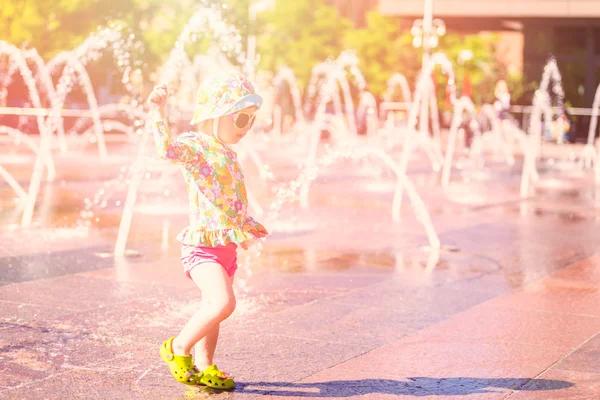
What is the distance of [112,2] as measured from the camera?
37719 millimetres

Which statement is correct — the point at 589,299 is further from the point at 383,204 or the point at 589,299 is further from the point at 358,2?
the point at 358,2

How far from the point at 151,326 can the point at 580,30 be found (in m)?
47.4

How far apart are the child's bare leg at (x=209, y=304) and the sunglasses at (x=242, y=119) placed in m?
0.66

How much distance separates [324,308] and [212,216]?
7.23 ft

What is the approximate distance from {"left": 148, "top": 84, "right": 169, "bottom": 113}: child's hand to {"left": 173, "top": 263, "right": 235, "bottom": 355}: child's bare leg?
75 cm

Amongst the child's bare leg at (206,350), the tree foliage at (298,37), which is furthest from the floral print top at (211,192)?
the tree foliage at (298,37)

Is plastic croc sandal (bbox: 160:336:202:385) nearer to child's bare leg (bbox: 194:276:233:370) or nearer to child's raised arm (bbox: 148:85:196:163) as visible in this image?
child's bare leg (bbox: 194:276:233:370)

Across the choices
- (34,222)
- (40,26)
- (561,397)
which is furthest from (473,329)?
(40,26)

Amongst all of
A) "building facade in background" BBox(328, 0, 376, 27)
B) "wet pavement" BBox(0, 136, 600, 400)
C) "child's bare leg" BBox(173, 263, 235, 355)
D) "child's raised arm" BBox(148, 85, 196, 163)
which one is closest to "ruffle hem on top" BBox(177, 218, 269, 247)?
"child's bare leg" BBox(173, 263, 235, 355)

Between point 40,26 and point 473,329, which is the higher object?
point 40,26

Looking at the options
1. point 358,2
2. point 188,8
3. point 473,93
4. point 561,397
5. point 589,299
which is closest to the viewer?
point 561,397

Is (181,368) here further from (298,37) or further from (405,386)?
(298,37)

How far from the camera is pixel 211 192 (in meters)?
4.86

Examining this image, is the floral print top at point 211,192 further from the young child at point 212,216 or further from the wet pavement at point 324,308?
the wet pavement at point 324,308
